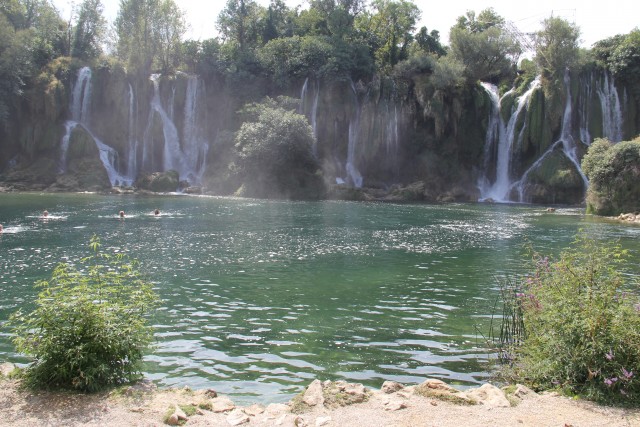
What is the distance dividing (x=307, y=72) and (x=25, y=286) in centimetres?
5383

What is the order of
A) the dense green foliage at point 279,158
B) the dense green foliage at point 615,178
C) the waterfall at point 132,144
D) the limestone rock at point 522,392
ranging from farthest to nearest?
the waterfall at point 132,144 < the dense green foliage at point 279,158 < the dense green foliage at point 615,178 < the limestone rock at point 522,392

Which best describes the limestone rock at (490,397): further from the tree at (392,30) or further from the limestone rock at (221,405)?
the tree at (392,30)

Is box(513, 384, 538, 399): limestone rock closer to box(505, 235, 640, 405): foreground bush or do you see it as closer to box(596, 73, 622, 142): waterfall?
box(505, 235, 640, 405): foreground bush

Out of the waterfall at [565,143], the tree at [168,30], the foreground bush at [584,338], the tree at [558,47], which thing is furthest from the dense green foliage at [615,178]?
the tree at [168,30]

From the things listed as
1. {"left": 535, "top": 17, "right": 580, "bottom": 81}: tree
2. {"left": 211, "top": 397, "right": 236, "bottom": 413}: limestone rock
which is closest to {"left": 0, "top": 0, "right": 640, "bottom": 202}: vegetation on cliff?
{"left": 535, "top": 17, "right": 580, "bottom": 81}: tree

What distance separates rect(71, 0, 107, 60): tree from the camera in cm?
7025

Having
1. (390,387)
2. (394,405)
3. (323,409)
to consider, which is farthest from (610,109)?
(323,409)

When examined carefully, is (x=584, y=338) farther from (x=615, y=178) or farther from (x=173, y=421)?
(x=615, y=178)

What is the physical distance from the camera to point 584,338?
7996 mm

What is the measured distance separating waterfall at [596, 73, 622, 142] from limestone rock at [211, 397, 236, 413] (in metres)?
57.1

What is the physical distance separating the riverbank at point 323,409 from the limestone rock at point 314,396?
1 cm

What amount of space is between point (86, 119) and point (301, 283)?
185 ft

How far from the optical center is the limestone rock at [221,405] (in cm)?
768

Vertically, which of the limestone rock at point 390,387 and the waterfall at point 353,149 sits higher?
the waterfall at point 353,149
